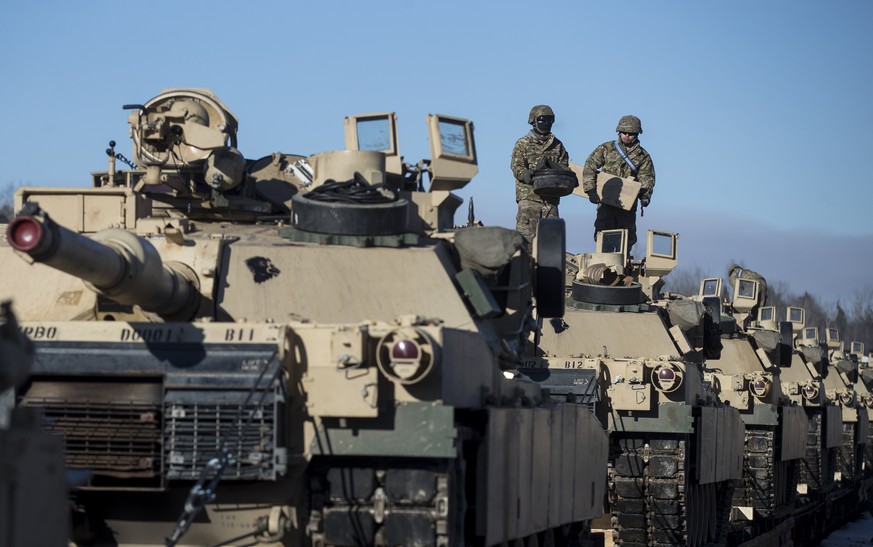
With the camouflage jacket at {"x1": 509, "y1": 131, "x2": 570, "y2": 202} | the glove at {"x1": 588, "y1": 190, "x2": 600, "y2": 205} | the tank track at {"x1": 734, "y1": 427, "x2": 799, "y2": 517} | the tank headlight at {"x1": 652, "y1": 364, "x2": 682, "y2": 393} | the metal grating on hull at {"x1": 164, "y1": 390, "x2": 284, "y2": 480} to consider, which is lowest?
the tank track at {"x1": 734, "y1": 427, "x2": 799, "y2": 517}

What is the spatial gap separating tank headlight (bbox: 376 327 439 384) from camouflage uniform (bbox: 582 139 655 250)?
18996mm

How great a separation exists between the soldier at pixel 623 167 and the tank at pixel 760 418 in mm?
2027

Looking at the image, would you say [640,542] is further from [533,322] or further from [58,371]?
[58,371]

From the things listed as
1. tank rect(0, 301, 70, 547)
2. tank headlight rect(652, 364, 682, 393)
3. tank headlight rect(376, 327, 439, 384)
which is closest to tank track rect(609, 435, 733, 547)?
tank headlight rect(652, 364, 682, 393)

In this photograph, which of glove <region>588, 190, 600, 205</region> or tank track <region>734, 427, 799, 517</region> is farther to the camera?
glove <region>588, 190, 600, 205</region>

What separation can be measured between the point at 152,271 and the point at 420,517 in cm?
249

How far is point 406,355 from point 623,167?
19.6m

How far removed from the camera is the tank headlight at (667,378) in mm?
19984

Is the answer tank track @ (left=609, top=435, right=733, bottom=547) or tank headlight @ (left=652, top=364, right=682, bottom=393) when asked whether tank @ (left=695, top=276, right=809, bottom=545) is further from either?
tank headlight @ (left=652, top=364, right=682, bottom=393)

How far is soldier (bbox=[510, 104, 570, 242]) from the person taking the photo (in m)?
26.9

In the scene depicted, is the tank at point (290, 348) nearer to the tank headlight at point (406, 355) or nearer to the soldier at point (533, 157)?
the tank headlight at point (406, 355)

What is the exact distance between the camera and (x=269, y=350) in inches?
423

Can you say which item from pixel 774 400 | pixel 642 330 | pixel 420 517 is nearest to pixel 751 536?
pixel 774 400

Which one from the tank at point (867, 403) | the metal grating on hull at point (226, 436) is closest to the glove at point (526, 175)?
the metal grating on hull at point (226, 436)
